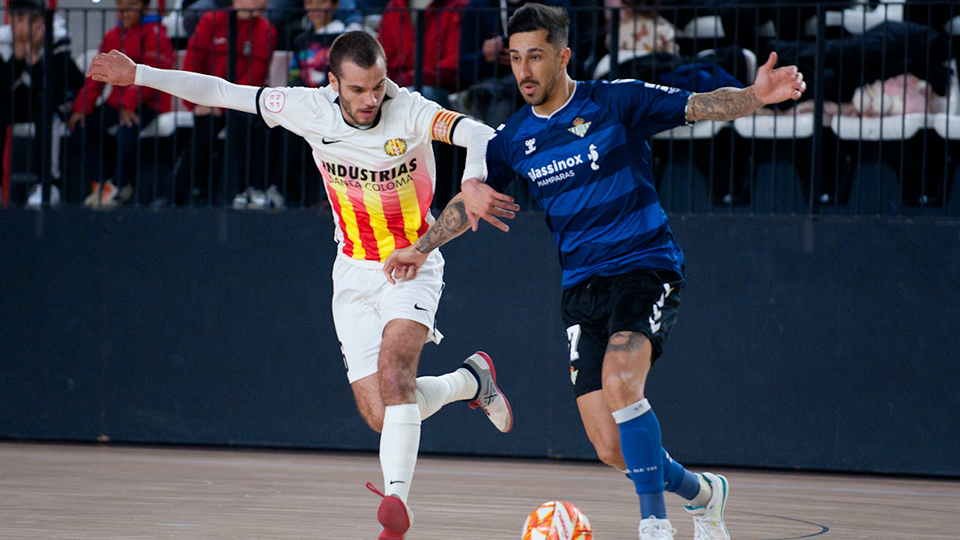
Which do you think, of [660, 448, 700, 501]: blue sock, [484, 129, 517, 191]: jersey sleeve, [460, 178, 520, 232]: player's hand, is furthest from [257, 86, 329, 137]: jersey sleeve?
[660, 448, 700, 501]: blue sock

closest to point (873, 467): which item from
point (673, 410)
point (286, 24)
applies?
point (673, 410)

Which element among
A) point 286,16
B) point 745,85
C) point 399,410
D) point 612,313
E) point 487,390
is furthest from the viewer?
point 286,16

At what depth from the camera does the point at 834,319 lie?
26.6 ft

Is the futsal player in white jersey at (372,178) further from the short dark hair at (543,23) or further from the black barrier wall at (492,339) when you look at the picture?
the black barrier wall at (492,339)

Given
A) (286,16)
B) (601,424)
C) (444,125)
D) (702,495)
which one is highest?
(286,16)

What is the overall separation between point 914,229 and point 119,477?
5.66 meters

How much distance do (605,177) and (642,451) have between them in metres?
1.16

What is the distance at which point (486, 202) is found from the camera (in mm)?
4762

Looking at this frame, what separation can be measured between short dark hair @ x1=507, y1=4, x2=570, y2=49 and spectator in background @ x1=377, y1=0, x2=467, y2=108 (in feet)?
12.3

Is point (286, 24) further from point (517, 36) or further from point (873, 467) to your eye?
point (873, 467)

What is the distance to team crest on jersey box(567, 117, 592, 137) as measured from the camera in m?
4.82

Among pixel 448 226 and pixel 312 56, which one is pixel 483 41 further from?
pixel 448 226

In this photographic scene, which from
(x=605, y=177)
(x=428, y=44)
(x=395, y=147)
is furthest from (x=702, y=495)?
(x=428, y=44)

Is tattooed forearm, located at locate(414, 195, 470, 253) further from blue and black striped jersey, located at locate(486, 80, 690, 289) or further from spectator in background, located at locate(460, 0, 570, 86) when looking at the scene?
spectator in background, located at locate(460, 0, 570, 86)
